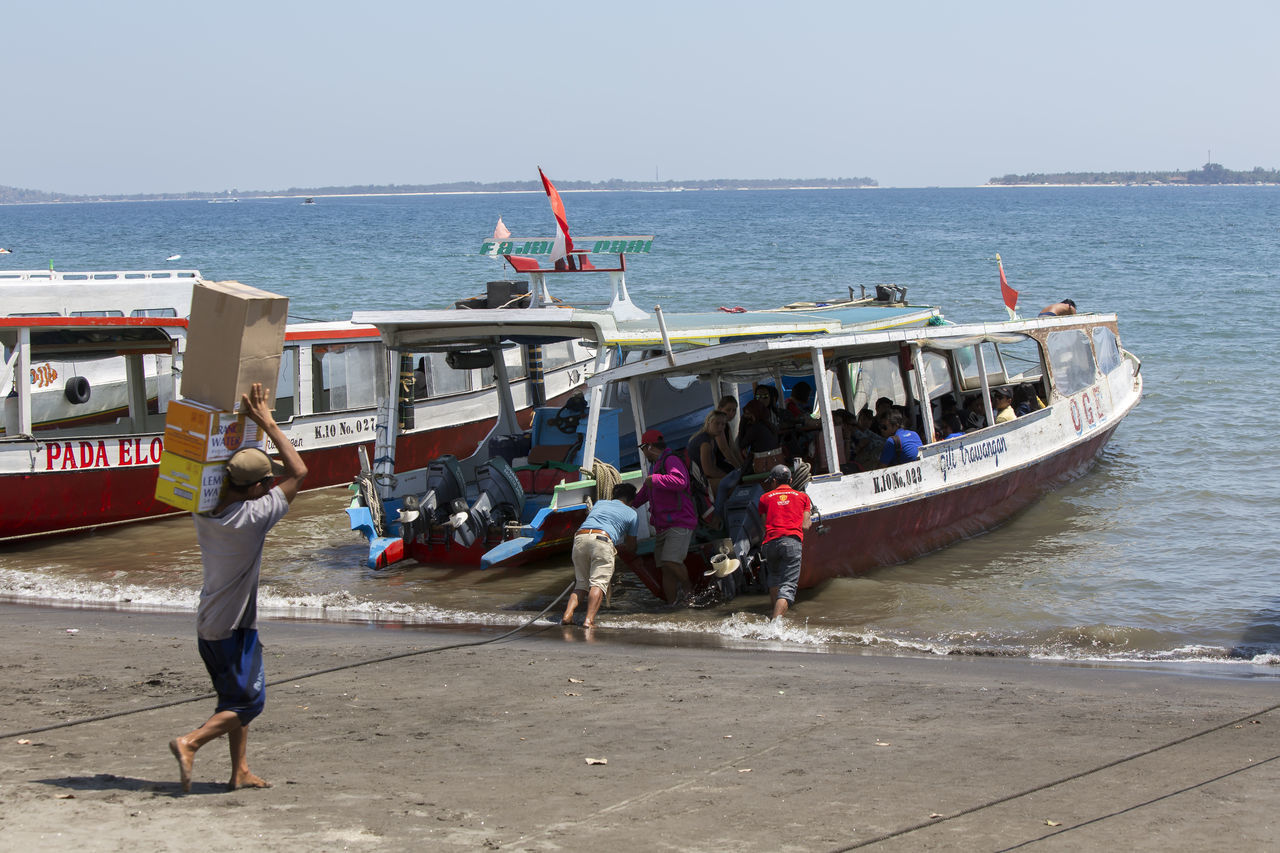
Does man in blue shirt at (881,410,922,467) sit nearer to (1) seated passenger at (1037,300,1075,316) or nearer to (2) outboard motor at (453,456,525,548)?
(2) outboard motor at (453,456,525,548)

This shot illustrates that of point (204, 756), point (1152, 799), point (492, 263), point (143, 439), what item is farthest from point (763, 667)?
point (492, 263)

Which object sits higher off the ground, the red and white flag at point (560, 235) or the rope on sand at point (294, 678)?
the red and white flag at point (560, 235)

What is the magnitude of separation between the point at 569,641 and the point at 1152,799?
4.95 m

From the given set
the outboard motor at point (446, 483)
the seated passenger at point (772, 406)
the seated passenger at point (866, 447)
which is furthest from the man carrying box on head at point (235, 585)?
the seated passenger at point (866, 447)

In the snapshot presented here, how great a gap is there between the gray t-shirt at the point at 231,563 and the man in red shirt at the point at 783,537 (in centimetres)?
570

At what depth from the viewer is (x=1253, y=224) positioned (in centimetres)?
9250

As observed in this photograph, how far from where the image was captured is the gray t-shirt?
17.9 ft

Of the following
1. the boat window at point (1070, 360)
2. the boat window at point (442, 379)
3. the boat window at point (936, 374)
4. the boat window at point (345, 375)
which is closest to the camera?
the boat window at point (936, 374)

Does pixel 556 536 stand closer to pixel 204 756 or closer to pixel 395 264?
pixel 204 756

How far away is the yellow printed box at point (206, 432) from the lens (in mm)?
5484

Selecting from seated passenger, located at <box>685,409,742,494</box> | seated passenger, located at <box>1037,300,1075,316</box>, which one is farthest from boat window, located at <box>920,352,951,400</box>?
seated passenger, located at <box>685,409,742,494</box>

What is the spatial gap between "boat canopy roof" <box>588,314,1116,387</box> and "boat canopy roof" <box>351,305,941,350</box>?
0.34 m

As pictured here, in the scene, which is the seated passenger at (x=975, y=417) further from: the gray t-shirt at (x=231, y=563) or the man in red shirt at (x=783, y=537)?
the gray t-shirt at (x=231, y=563)

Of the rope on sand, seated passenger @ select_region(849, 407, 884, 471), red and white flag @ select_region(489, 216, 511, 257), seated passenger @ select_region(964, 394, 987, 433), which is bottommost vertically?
the rope on sand
